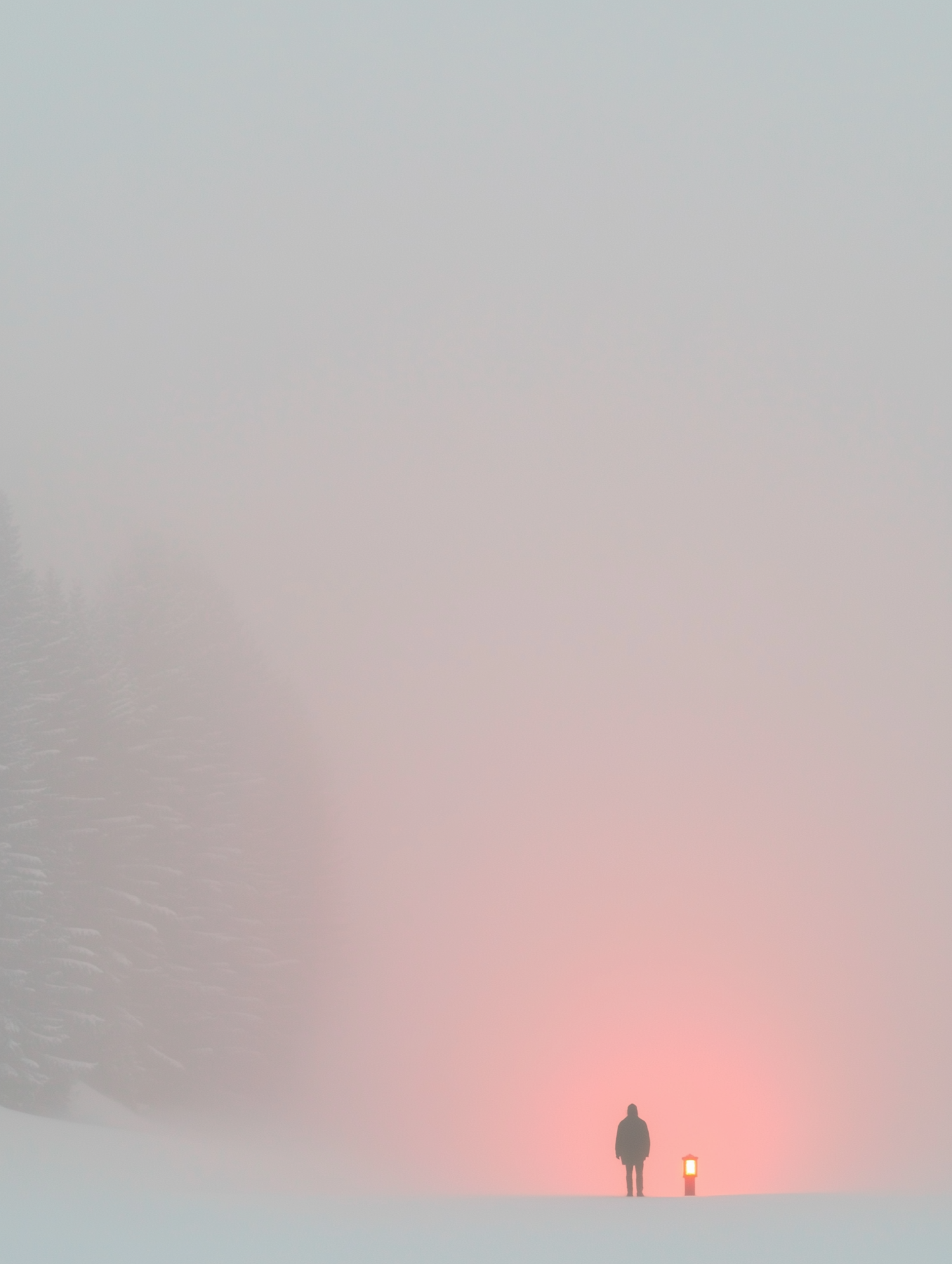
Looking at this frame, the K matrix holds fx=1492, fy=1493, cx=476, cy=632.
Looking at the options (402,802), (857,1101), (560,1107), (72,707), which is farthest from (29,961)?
(402,802)

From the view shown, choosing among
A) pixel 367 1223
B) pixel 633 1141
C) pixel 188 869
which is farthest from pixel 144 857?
pixel 367 1223

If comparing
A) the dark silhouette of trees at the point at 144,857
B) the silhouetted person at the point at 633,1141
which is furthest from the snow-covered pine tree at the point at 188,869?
the silhouetted person at the point at 633,1141

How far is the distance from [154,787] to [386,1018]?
31170mm

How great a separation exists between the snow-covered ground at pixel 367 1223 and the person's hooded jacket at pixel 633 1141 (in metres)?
0.86

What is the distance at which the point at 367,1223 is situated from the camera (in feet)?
51.1

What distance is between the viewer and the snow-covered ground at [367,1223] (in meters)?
12.6

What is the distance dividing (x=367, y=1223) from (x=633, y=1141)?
18.3 feet

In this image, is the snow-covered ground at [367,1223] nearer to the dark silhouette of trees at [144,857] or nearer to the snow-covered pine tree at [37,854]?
the snow-covered pine tree at [37,854]

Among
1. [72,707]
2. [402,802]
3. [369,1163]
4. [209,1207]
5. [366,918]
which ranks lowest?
[209,1207]

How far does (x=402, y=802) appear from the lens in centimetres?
19600

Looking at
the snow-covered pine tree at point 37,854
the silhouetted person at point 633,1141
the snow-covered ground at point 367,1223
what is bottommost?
the snow-covered ground at point 367,1223

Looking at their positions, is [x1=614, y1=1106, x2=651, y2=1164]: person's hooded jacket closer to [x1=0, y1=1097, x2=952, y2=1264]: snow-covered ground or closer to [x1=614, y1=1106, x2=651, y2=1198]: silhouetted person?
[x1=614, y1=1106, x2=651, y2=1198]: silhouetted person

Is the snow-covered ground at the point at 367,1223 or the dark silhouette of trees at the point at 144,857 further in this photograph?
the dark silhouette of trees at the point at 144,857

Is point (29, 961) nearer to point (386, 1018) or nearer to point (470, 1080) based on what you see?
point (470, 1080)
